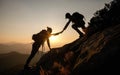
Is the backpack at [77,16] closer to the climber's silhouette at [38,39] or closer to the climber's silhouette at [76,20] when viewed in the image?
the climber's silhouette at [76,20]

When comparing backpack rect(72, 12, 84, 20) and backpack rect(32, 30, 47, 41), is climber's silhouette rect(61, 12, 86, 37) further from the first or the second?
backpack rect(32, 30, 47, 41)

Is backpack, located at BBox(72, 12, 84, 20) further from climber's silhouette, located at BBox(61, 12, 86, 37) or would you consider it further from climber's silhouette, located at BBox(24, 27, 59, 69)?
climber's silhouette, located at BBox(24, 27, 59, 69)

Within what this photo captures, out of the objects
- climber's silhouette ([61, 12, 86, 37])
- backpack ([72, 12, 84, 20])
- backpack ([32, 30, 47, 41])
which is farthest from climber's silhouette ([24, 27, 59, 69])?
backpack ([72, 12, 84, 20])

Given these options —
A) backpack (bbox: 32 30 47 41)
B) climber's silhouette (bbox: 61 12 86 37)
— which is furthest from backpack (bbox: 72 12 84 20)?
backpack (bbox: 32 30 47 41)

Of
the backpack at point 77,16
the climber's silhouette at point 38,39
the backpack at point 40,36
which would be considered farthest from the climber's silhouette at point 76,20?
the backpack at point 40,36

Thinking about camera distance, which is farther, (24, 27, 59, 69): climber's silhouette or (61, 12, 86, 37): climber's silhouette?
(61, 12, 86, 37): climber's silhouette

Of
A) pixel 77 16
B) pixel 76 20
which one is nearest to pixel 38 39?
pixel 76 20

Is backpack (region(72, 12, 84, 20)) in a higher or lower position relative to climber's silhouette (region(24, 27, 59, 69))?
higher

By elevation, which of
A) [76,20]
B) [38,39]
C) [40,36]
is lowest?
[38,39]

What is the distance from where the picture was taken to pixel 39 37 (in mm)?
13383

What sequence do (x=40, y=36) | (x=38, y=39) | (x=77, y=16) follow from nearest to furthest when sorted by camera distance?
(x=40, y=36), (x=38, y=39), (x=77, y=16)

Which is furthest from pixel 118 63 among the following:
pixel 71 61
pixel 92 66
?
pixel 71 61

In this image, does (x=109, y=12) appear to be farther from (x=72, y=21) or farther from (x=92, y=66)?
(x=92, y=66)

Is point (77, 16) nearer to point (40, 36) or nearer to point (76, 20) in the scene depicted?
point (76, 20)
